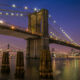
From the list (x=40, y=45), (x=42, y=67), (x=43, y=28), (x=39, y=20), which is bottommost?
(x=42, y=67)

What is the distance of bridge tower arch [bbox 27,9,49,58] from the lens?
3525 centimetres

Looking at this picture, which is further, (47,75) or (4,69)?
(4,69)

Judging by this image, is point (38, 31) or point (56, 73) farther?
point (38, 31)

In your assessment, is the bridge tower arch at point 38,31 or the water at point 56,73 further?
the bridge tower arch at point 38,31

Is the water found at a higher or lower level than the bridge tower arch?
lower

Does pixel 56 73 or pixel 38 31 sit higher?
pixel 38 31

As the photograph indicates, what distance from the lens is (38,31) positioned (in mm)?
37969

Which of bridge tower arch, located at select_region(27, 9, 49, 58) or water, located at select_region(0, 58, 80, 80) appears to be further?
bridge tower arch, located at select_region(27, 9, 49, 58)

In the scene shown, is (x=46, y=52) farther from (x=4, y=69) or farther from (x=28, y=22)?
(x=28, y=22)

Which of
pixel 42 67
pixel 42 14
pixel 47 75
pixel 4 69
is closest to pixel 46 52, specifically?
pixel 42 67

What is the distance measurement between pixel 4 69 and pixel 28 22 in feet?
94.8

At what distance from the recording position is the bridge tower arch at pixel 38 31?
116 feet

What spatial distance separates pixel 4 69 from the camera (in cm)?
1427

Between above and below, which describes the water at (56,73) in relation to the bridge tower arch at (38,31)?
below
